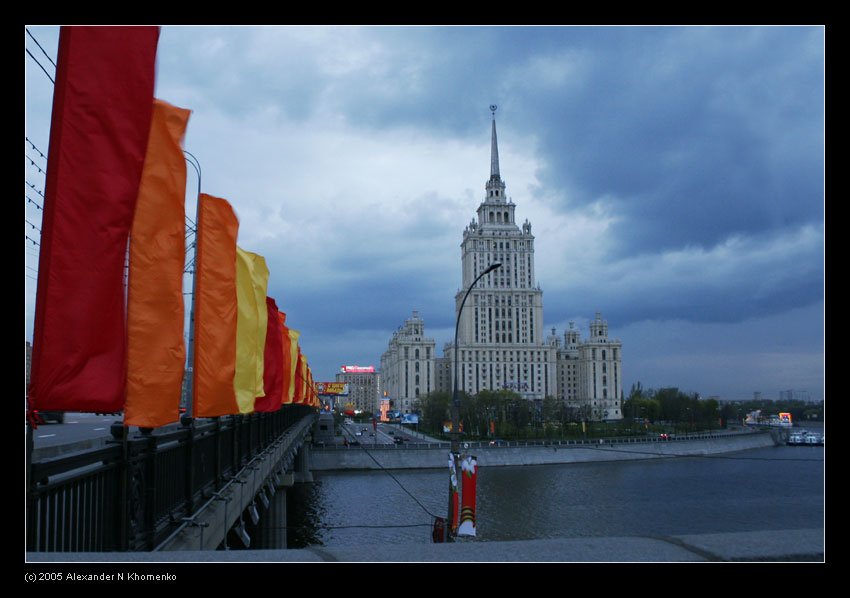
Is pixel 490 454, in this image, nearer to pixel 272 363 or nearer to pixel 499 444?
pixel 499 444

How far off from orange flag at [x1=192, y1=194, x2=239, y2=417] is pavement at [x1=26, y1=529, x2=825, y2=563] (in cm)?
599

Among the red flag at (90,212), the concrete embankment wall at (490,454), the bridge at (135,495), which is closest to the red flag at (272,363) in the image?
the bridge at (135,495)

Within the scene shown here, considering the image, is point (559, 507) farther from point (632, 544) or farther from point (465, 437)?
point (465, 437)

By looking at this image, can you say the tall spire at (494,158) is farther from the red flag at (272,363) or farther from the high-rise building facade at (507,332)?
the red flag at (272,363)

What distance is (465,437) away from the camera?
100 meters

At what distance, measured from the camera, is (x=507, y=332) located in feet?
536

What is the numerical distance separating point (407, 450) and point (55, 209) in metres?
70.3

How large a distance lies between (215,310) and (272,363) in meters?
7.54

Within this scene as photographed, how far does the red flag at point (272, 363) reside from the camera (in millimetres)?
17422

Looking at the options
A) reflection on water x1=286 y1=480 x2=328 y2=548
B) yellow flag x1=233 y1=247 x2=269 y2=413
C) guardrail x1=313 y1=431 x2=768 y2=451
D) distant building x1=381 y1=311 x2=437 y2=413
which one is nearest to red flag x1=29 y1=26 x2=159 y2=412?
yellow flag x1=233 y1=247 x2=269 y2=413

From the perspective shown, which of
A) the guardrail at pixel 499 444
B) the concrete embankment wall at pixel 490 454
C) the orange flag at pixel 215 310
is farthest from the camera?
the guardrail at pixel 499 444

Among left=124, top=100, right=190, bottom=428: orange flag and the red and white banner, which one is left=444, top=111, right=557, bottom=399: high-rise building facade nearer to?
the red and white banner

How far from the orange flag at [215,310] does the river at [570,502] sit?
1876 centimetres
